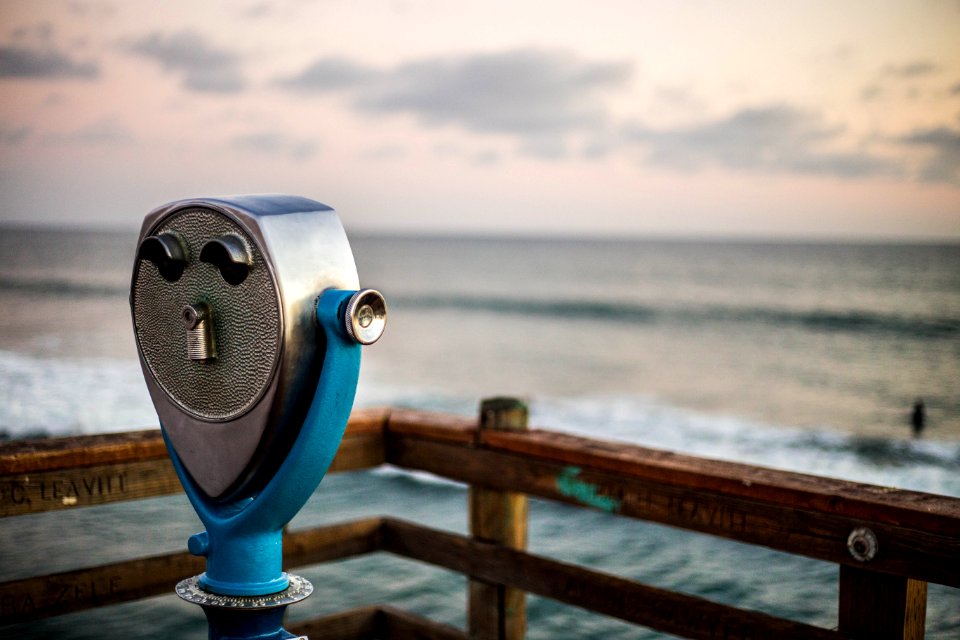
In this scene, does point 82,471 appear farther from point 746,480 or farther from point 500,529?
point 746,480

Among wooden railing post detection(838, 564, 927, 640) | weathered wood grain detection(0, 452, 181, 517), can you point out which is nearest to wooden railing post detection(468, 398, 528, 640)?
weathered wood grain detection(0, 452, 181, 517)

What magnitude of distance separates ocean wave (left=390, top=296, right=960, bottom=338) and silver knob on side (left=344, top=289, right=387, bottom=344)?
77.7 ft

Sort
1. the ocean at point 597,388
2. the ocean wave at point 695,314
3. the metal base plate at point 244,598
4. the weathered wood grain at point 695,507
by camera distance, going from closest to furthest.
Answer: the metal base plate at point 244,598
the weathered wood grain at point 695,507
the ocean at point 597,388
the ocean wave at point 695,314

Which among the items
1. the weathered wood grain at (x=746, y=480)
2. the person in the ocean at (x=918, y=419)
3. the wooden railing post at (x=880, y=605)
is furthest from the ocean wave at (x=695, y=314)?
the wooden railing post at (x=880, y=605)

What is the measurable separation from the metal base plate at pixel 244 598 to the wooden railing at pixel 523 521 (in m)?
0.60

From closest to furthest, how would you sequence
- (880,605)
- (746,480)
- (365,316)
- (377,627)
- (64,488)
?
1. (365,316)
2. (880,605)
3. (746,480)
4. (64,488)
5. (377,627)

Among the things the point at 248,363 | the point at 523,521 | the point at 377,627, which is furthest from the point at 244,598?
the point at 377,627

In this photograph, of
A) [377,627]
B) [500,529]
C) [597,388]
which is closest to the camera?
[500,529]

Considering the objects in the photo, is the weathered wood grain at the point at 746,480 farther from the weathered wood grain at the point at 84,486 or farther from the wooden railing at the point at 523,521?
the weathered wood grain at the point at 84,486

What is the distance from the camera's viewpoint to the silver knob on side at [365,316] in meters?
1.30

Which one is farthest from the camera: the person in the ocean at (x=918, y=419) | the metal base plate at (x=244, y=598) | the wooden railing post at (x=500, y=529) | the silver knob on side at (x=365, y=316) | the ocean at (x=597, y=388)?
the person in the ocean at (x=918, y=419)

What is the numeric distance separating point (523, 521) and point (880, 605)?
34.3 inches

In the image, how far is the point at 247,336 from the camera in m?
1.35

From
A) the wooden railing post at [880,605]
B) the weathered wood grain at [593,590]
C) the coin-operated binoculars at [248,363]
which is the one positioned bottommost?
the weathered wood grain at [593,590]
